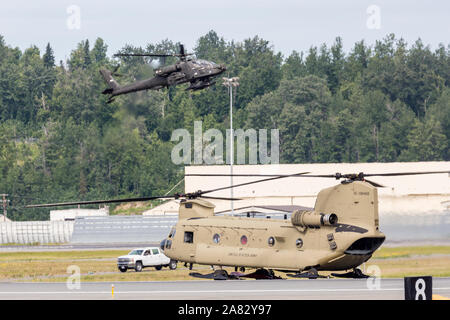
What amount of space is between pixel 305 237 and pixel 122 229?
6290 centimetres

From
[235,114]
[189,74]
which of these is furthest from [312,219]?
[235,114]

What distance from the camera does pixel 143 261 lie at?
59031 millimetres

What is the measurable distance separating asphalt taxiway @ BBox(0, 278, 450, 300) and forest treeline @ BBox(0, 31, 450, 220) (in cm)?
8020

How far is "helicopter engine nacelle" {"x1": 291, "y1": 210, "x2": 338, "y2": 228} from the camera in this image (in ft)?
114

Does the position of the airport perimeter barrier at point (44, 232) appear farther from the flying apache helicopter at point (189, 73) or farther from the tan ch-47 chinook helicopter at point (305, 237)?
the tan ch-47 chinook helicopter at point (305, 237)

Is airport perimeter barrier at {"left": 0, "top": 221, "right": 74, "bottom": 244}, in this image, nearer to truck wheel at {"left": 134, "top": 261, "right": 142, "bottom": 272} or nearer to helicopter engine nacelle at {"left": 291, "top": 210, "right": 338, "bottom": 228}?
truck wheel at {"left": 134, "top": 261, "right": 142, "bottom": 272}

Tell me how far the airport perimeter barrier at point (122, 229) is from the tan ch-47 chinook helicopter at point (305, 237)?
179 ft

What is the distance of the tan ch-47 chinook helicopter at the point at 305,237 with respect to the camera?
34656mm

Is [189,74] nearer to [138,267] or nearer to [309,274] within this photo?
[138,267]

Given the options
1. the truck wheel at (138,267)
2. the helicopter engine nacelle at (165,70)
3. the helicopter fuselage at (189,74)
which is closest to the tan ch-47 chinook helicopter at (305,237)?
the helicopter fuselage at (189,74)

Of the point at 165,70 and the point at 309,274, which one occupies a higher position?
the point at 165,70

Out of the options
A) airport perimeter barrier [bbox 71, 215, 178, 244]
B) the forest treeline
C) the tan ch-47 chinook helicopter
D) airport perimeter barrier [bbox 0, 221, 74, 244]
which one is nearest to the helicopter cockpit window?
the tan ch-47 chinook helicopter
